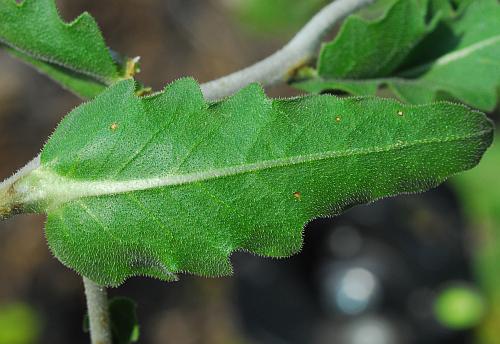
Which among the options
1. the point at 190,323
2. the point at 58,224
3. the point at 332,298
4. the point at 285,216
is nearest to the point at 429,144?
the point at 285,216

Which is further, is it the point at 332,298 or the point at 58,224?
the point at 332,298

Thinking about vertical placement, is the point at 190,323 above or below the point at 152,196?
above

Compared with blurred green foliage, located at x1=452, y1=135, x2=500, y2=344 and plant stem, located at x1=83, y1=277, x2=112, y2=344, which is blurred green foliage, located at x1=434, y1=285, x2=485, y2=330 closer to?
blurred green foliage, located at x1=452, y1=135, x2=500, y2=344

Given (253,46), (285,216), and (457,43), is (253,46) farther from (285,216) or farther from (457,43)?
(285,216)

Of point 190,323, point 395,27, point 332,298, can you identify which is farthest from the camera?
point 190,323

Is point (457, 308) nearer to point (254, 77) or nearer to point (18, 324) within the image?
point (18, 324)

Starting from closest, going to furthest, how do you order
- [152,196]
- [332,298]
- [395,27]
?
1. [152,196]
2. [395,27]
3. [332,298]

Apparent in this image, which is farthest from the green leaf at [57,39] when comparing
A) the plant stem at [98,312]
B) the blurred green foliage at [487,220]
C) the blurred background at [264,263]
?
the blurred green foliage at [487,220]
